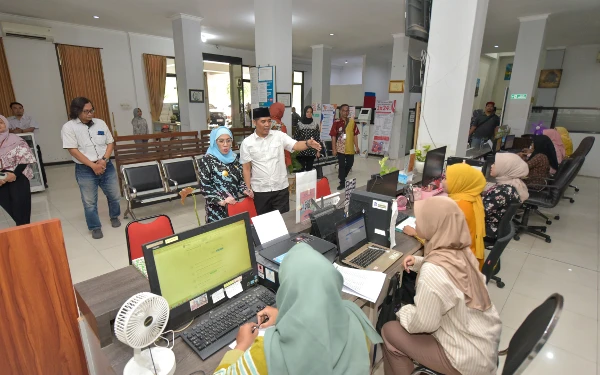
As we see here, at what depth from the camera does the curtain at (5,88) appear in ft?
21.5

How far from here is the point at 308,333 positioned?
2.81 ft

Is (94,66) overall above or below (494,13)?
below

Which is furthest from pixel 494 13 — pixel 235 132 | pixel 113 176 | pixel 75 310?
pixel 75 310

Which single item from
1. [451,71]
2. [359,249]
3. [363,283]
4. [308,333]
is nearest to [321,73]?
[451,71]

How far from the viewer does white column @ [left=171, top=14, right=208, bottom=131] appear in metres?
6.49

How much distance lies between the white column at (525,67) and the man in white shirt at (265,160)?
6.01 meters

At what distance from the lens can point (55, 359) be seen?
1.42 meters

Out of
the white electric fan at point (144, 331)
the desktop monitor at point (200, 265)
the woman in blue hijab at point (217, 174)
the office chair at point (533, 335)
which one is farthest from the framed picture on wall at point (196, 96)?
the office chair at point (533, 335)

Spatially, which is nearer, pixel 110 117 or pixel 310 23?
pixel 310 23

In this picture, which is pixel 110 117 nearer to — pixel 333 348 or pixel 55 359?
pixel 55 359

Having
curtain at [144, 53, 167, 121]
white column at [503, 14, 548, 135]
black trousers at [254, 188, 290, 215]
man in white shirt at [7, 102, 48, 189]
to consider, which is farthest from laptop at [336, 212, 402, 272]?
curtain at [144, 53, 167, 121]

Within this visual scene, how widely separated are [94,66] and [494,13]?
9166 millimetres

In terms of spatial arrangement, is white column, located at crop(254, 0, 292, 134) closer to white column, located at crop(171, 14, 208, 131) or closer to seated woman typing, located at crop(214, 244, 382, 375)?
white column, located at crop(171, 14, 208, 131)

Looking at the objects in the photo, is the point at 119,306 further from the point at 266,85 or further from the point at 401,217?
the point at 266,85
